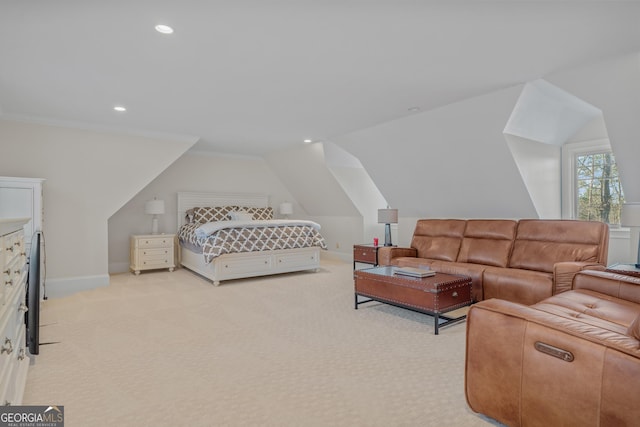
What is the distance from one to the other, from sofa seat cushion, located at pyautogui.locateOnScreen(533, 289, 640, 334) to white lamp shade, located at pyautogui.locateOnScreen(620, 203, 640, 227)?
1.11 m

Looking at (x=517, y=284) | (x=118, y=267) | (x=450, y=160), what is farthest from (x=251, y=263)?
(x=517, y=284)

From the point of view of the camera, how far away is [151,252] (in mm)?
5625

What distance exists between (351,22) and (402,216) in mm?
4125

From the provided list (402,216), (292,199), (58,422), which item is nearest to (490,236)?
(402,216)

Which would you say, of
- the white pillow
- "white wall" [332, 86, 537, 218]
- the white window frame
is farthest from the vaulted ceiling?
the white pillow

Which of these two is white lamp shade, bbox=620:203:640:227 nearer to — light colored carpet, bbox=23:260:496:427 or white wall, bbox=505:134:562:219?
white wall, bbox=505:134:562:219

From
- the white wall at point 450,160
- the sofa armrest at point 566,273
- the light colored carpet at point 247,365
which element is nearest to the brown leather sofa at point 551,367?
the light colored carpet at point 247,365

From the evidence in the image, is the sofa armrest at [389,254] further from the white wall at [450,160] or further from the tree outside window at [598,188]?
the tree outside window at [598,188]

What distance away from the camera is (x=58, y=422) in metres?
1.73

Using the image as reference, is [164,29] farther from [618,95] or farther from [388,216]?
[388,216]

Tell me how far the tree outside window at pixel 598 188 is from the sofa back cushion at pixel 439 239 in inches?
57.6

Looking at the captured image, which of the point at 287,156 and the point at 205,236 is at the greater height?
the point at 287,156

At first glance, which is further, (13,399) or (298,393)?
(298,393)

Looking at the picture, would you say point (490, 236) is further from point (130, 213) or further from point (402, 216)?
point (130, 213)
